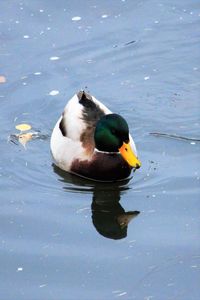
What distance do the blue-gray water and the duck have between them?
0.49ft

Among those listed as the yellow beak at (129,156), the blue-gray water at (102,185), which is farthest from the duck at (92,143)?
the blue-gray water at (102,185)

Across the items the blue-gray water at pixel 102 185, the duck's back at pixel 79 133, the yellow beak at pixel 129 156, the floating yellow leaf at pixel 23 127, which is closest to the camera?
the blue-gray water at pixel 102 185

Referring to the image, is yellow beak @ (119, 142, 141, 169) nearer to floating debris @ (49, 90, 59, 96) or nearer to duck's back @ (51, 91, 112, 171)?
duck's back @ (51, 91, 112, 171)

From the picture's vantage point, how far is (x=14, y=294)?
22.9 feet

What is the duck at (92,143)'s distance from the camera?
28.8 feet

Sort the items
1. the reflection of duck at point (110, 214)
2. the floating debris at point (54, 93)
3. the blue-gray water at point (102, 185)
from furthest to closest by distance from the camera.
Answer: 1. the floating debris at point (54, 93)
2. the reflection of duck at point (110, 214)
3. the blue-gray water at point (102, 185)

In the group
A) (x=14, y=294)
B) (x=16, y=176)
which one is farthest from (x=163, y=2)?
(x=14, y=294)

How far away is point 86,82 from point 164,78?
2.87 ft

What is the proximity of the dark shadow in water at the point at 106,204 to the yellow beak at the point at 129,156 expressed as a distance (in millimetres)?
252

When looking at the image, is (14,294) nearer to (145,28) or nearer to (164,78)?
(164,78)

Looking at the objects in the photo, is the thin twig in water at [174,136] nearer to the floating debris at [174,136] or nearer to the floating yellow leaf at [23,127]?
the floating debris at [174,136]

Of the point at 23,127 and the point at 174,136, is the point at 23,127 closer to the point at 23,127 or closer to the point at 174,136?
the point at 23,127

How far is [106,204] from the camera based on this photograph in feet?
27.5

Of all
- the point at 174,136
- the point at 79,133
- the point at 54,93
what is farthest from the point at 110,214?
the point at 54,93
